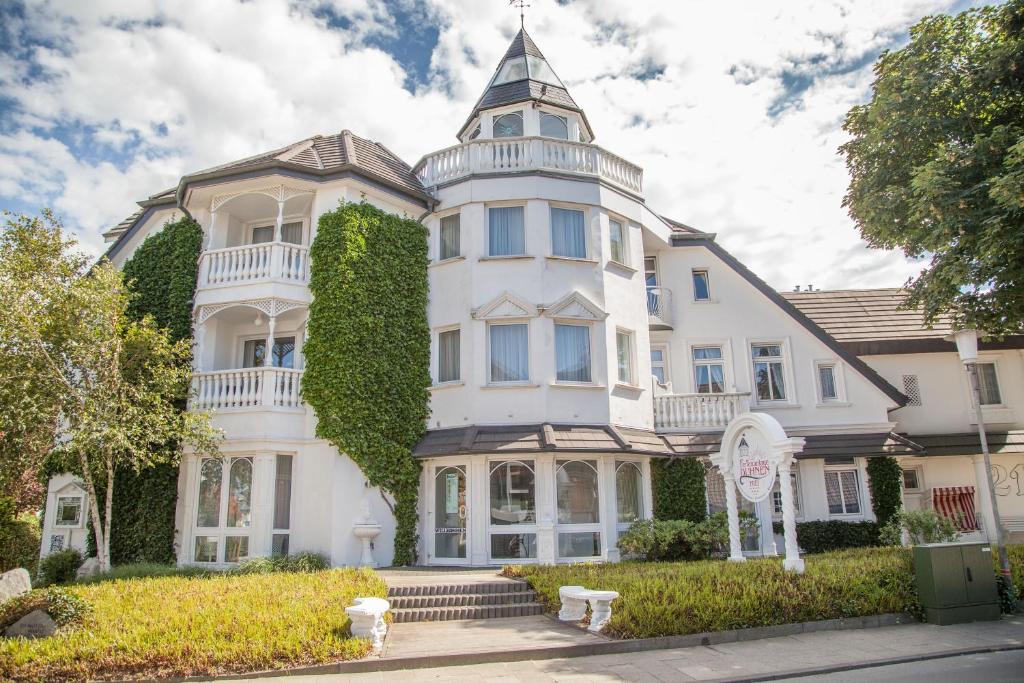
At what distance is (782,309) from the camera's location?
20859mm

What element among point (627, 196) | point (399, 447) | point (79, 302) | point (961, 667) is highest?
point (627, 196)

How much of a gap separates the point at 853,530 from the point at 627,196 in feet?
36.7

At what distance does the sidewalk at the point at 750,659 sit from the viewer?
8.02 m

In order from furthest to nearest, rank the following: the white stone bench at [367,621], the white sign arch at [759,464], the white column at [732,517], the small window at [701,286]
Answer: the small window at [701,286]
the white column at [732,517]
the white sign arch at [759,464]
the white stone bench at [367,621]

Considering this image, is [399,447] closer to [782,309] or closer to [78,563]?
[78,563]

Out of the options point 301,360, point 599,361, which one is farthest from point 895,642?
point 301,360

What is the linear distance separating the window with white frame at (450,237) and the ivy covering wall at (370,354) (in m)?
1.29

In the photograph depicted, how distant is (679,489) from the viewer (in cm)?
1817

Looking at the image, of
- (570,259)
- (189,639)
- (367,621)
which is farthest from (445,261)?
(189,639)

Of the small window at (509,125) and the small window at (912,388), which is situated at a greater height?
the small window at (509,125)

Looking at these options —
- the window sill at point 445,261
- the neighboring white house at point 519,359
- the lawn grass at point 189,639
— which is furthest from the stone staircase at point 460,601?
the window sill at point 445,261

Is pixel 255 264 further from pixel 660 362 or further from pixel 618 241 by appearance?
pixel 660 362

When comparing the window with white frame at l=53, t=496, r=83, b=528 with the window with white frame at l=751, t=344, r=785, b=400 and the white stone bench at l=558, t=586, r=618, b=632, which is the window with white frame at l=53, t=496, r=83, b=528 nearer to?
the white stone bench at l=558, t=586, r=618, b=632

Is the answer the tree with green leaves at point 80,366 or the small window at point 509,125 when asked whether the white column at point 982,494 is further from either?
the tree with green leaves at point 80,366
